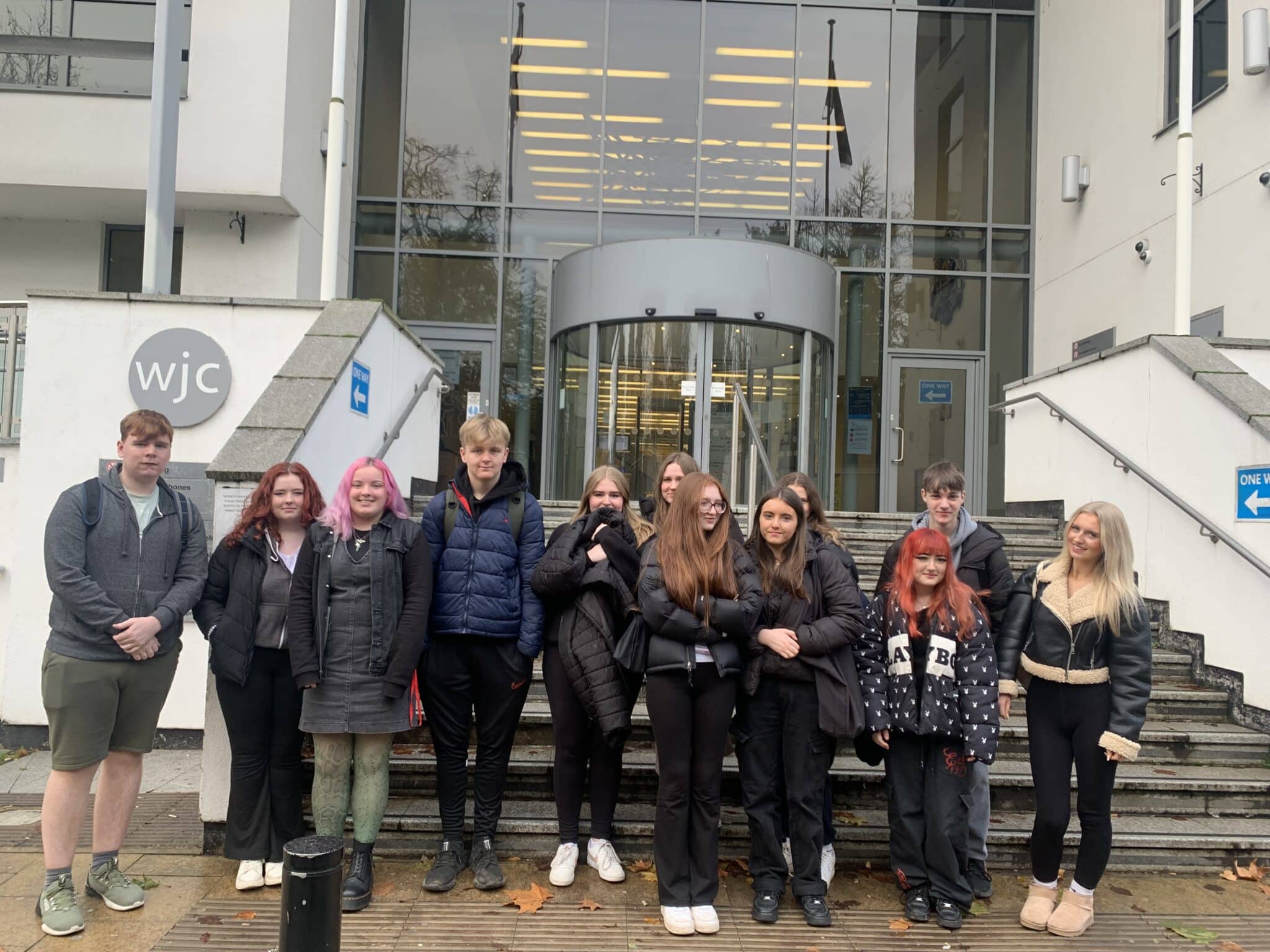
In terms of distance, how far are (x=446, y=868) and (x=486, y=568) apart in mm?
1324

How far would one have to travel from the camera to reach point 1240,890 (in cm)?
423

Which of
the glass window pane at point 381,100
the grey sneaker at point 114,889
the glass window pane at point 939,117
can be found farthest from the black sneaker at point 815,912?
the glass window pane at point 381,100

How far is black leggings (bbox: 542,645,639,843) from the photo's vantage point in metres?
4.08

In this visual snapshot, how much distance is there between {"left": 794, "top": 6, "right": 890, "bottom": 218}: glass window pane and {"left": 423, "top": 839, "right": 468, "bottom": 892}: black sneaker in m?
10.7

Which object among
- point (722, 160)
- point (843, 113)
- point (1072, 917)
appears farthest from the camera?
point (843, 113)

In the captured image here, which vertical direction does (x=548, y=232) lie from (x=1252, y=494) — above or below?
above

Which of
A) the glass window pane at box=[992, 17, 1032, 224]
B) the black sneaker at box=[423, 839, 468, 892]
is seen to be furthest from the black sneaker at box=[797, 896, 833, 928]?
the glass window pane at box=[992, 17, 1032, 224]

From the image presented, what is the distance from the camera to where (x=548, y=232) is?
496 inches

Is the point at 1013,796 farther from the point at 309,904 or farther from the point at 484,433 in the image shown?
the point at 309,904

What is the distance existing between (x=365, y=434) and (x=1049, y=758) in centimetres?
449

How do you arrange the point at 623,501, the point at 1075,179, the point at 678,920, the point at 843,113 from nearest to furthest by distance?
1. the point at 678,920
2. the point at 623,501
3. the point at 1075,179
4. the point at 843,113

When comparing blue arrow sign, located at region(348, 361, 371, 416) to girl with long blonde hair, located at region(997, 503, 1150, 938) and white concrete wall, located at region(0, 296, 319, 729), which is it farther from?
girl with long blonde hair, located at region(997, 503, 1150, 938)

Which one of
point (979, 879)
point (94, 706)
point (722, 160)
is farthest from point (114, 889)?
point (722, 160)

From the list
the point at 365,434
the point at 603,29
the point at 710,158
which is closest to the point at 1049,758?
the point at 365,434
